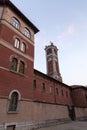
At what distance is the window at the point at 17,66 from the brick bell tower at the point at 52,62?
34.5m

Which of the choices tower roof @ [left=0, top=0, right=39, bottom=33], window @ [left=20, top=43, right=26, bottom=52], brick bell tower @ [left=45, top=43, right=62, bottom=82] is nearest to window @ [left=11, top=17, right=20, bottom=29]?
tower roof @ [left=0, top=0, right=39, bottom=33]

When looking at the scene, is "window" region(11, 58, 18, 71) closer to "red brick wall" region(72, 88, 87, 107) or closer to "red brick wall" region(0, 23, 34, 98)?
"red brick wall" region(0, 23, 34, 98)

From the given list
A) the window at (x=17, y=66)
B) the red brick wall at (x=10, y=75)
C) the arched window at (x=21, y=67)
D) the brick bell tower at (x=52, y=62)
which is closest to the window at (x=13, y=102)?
the red brick wall at (x=10, y=75)

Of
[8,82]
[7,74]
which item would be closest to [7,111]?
[8,82]

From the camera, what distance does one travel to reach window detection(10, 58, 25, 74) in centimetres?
1260

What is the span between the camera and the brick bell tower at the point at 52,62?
160 ft

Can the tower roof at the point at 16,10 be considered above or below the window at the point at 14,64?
above

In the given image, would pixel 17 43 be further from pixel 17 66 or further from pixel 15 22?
pixel 17 66

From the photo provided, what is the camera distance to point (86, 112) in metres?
28.3

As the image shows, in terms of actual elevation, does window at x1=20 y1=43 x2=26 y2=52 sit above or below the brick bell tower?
below

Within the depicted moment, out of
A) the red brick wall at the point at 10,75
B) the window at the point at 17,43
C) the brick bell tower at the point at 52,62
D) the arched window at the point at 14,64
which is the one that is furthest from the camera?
the brick bell tower at the point at 52,62

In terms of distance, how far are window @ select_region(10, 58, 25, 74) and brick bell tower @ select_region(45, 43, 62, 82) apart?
34463 millimetres

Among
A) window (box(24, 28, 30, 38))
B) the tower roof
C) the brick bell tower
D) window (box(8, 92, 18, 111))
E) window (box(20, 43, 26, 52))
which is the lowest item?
window (box(8, 92, 18, 111))

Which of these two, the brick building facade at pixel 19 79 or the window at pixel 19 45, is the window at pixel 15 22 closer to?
the brick building facade at pixel 19 79
